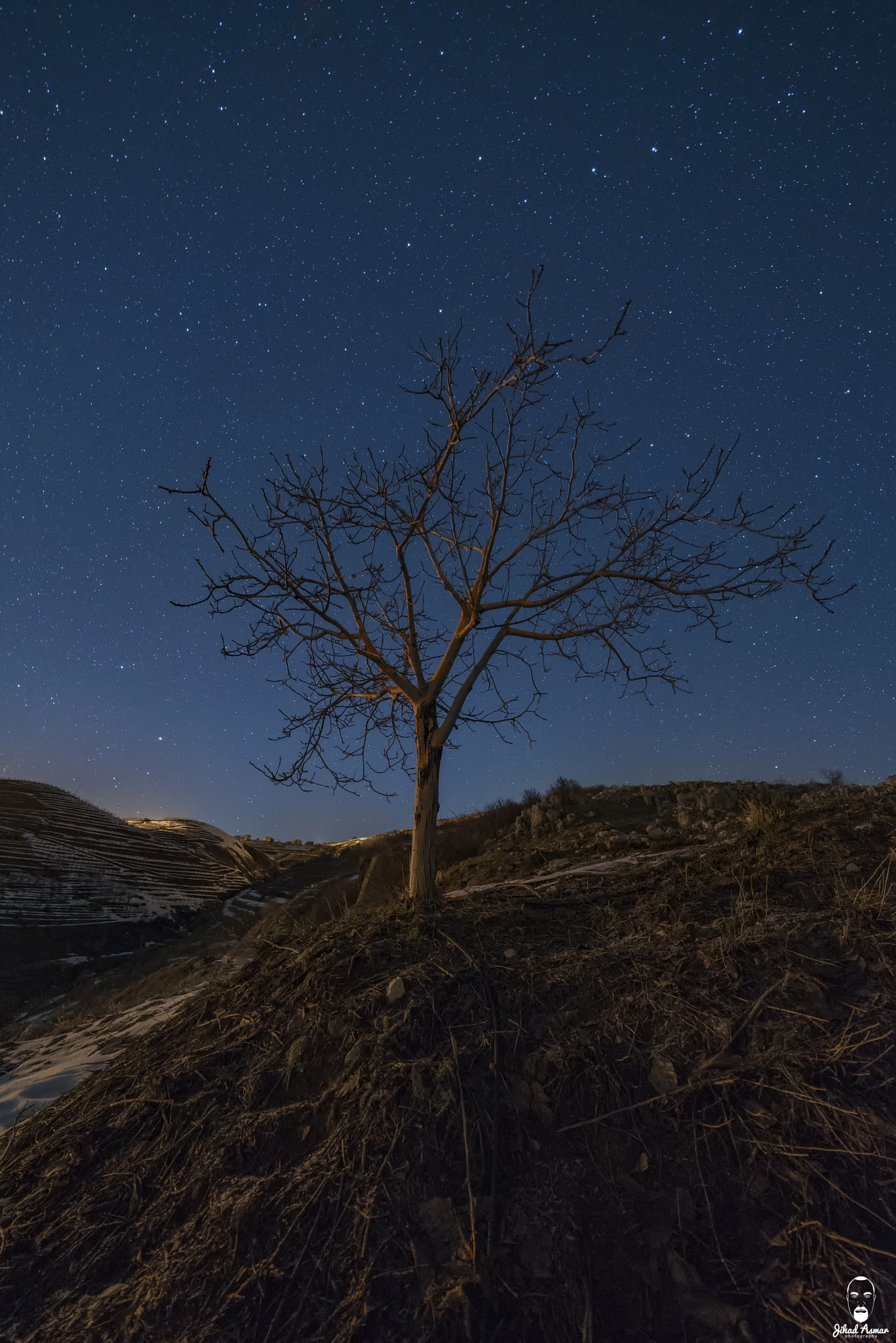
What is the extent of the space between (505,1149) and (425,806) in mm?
3564

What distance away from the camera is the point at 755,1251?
2.31 m

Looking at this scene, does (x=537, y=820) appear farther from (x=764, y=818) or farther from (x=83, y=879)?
(x=83, y=879)

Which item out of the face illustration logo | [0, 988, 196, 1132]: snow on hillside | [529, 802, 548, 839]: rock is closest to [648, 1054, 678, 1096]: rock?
the face illustration logo

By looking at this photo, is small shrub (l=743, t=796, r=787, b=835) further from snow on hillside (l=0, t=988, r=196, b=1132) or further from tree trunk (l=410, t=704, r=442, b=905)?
snow on hillside (l=0, t=988, r=196, b=1132)

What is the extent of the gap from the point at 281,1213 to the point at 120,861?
40.4ft

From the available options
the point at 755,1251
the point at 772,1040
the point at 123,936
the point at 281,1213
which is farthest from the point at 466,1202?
the point at 123,936

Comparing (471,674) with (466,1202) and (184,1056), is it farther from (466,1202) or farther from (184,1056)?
(466,1202)

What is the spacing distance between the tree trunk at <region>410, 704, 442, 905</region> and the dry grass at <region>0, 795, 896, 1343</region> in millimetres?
1701

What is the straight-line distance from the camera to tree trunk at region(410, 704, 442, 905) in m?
6.11

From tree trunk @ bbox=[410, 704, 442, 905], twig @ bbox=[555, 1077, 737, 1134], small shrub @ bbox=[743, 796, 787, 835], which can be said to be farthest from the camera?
tree trunk @ bbox=[410, 704, 442, 905]

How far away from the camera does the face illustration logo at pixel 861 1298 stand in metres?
2.06

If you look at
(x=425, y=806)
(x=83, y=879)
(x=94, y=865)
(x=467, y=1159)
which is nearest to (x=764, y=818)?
(x=425, y=806)

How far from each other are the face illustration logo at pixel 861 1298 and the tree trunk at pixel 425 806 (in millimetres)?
4051

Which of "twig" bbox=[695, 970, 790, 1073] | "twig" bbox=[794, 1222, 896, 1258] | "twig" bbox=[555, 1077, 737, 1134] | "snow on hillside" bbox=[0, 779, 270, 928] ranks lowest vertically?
"twig" bbox=[794, 1222, 896, 1258]
